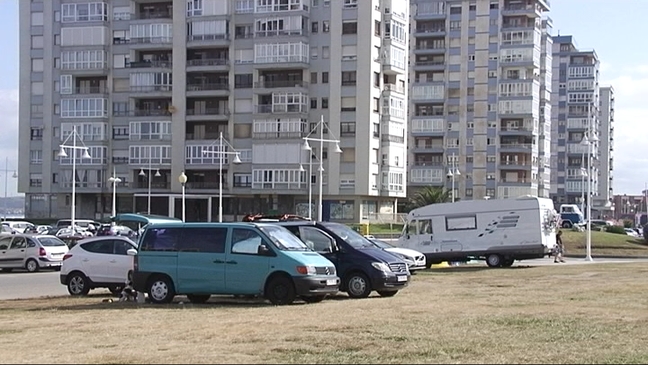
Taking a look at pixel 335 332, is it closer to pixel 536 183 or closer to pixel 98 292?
pixel 98 292

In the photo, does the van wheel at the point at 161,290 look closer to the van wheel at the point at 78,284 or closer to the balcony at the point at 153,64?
the van wheel at the point at 78,284

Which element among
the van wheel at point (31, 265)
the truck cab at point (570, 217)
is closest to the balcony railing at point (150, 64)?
the truck cab at point (570, 217)

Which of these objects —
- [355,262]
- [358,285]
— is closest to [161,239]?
[355,262]

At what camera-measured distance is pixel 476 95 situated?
109m

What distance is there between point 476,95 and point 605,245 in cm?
5237

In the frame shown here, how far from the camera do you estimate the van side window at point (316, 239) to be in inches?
857

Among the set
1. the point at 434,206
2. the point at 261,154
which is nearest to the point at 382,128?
the point at 261,154

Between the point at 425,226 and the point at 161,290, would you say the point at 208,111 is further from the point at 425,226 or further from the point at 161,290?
the point at 161,290

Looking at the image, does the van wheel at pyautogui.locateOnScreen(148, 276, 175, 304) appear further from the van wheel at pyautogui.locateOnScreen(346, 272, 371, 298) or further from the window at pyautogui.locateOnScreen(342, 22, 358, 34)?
the window at pyautogui.locateOnScreen(342, 22, 358, 34)

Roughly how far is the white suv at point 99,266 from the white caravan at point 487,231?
1956cm

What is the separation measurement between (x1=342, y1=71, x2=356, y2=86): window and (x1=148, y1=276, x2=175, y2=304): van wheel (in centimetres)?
6397

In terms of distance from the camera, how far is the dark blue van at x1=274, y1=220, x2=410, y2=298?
2128 centimetres

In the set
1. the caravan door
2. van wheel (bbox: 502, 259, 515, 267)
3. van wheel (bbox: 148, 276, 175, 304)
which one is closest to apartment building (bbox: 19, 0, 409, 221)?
the caravan door

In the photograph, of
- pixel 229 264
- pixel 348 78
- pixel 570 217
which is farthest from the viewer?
pixel 570 217
